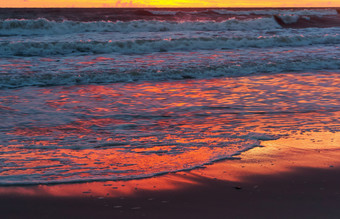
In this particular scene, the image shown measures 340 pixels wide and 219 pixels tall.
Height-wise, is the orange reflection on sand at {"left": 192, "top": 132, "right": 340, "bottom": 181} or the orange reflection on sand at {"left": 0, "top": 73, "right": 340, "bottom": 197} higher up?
the orange reflection on sand at {"left": 0, "top": 73, "right": 340, "bottom": 197}

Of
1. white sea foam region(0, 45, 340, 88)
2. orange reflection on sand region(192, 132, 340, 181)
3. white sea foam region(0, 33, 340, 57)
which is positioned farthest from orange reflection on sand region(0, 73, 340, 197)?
white sea foam region(0, 33, 340, 57)

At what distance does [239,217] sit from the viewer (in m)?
3.01

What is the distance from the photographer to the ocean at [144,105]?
14.1 feet

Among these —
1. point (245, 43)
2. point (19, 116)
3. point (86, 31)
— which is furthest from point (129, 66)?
point (86, 31)

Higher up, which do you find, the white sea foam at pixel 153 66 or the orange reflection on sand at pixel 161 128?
the white sea foam at pixel 153 66

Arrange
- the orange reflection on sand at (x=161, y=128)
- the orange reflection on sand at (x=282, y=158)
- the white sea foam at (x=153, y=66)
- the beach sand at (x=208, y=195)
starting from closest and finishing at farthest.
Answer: the beach sand at (x=208, y=195) < the orange reflection on sand at (x=282, y=158) < the orange reflection on sand at (x=161, y=128) < the white sea foam at (x=153, y=66)

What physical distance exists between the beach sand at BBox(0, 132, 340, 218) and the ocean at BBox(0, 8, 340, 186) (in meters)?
0.23

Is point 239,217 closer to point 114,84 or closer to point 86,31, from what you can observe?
point 114,84

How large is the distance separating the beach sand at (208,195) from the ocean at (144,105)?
0.23 m

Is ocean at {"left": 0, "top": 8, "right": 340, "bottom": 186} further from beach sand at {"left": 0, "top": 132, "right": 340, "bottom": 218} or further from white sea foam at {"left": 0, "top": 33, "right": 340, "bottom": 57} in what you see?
beach sand at {"left": 0, "top": 132, "right": 340, "bottom": 218}

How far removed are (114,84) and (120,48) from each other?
6.42 metres

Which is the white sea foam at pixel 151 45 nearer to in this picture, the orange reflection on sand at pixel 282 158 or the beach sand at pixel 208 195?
the orange reflection on sand at pixel 282 158

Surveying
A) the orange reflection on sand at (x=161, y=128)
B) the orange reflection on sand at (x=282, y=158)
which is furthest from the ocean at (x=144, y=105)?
the orange reflection on sand at (x=282, y=158)

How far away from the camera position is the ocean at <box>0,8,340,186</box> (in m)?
4.29
